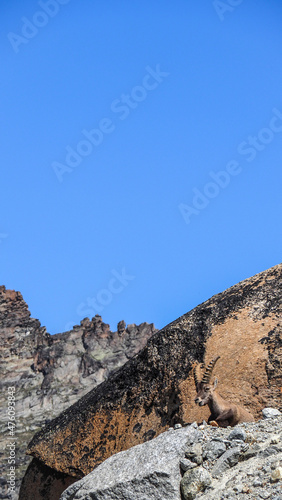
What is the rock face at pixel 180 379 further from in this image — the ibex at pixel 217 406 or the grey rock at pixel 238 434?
the grey rock at pixel 238 434

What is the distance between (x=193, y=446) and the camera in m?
9.41

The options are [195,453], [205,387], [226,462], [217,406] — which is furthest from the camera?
[205,387]

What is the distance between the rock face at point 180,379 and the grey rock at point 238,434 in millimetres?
1535

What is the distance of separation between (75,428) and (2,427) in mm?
54313

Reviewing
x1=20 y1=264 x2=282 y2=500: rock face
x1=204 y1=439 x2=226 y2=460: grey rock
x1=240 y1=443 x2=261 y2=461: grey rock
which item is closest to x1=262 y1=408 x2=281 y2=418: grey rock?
x1=20 y1=264 x2=282 y2=500: rock face

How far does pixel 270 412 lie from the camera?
10352mm

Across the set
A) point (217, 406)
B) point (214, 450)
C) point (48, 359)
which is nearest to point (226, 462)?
point (214, 450)

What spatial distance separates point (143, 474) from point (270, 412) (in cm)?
223

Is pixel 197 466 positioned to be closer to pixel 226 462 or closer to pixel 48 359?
pixel 226 462

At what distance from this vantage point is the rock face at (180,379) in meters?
11.4

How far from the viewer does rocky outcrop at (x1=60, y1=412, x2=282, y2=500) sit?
833cm

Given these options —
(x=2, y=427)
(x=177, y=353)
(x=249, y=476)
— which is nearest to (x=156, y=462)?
(x=249, y=476)

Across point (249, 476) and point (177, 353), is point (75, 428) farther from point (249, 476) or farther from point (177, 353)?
point (249, 476)

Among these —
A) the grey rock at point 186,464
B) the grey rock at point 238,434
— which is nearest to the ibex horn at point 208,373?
the grey rock at point 238,434
